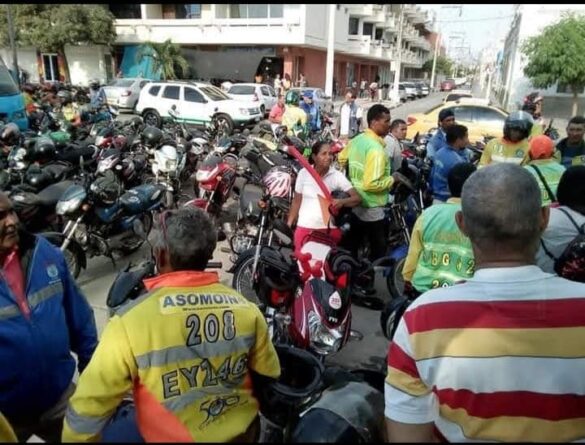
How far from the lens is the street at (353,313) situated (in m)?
3.96

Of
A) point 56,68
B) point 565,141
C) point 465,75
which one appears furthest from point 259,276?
point 465,75

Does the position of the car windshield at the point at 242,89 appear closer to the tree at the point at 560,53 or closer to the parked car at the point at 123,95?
the parked car at the point at 123,95

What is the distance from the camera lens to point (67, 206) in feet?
15.9

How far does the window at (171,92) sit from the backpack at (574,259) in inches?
635

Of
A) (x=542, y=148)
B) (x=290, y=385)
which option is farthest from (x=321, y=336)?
(x=542, y=148)

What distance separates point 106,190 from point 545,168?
4.13 meters

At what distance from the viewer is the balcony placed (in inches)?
1161

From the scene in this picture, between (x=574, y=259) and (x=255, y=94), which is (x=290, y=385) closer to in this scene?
(x=574, y=259)

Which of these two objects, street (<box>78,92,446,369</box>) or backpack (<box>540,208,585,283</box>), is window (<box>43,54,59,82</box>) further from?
backpack (<box>540,208,585,283</box>)

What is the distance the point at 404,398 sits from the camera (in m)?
1.34

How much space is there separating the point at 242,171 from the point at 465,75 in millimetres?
123178

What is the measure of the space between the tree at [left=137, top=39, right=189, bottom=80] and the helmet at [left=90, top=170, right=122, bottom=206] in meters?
26.2

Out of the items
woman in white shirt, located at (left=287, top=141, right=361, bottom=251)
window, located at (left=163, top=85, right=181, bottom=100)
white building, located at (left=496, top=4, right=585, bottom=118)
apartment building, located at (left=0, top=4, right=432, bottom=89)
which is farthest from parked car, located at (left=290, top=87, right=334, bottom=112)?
woman in white shirt, located at (left=287, top=141, right=361, bottom=251)

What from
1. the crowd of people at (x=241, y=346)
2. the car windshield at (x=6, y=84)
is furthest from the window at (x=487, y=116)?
the crowd of people at (x=241, y=346)
